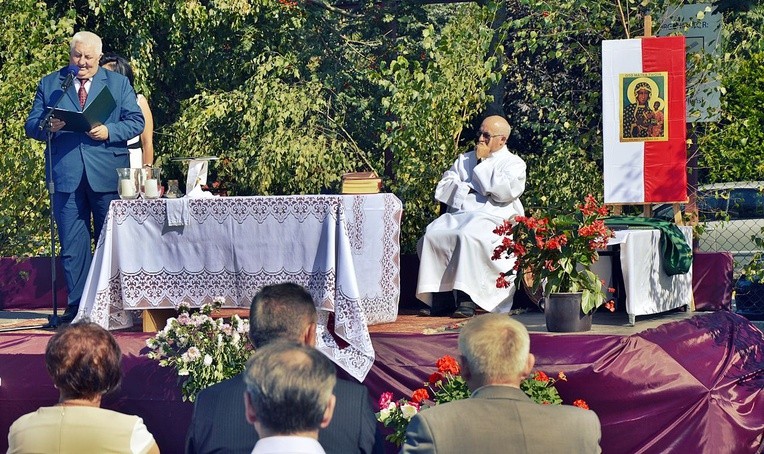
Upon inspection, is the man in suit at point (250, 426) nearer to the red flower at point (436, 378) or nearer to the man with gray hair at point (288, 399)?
the man with gray hair at point (288, 399)

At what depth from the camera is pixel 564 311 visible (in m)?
6.41

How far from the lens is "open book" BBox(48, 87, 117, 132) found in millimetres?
6648

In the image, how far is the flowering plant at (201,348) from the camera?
5.96m

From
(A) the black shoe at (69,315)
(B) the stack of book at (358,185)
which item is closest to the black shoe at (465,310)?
(B) the stack of book at (358,185)

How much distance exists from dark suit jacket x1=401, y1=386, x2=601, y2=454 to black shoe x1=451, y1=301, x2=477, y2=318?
14.1 ft

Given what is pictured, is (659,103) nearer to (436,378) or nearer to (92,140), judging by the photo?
(436,378)

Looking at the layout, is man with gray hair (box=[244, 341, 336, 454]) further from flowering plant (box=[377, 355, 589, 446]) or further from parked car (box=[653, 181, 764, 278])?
parked car (box=[653, 181, 764, 278])

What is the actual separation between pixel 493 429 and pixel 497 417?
0.03 m

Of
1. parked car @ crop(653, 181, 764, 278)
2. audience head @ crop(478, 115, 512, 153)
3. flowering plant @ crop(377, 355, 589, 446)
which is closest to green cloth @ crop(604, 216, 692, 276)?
audience head @ crop(478, 115, 512, 153)

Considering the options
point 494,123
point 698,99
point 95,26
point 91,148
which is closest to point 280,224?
point 91,148

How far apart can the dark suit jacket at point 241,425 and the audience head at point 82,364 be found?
0.32m

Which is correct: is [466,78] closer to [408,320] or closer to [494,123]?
[494,123]

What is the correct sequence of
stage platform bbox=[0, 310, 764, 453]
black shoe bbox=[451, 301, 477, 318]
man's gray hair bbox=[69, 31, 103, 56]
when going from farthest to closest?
black shoe bbox=[451, 301, 477, 318]
man's gray hair bbox=[69, 31, 103, 56]
stage platform bbox=[0, 310, 764, 453]

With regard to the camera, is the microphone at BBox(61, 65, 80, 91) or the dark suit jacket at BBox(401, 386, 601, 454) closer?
the dark suit jacket at BBox(401, 386, 601, 454)
